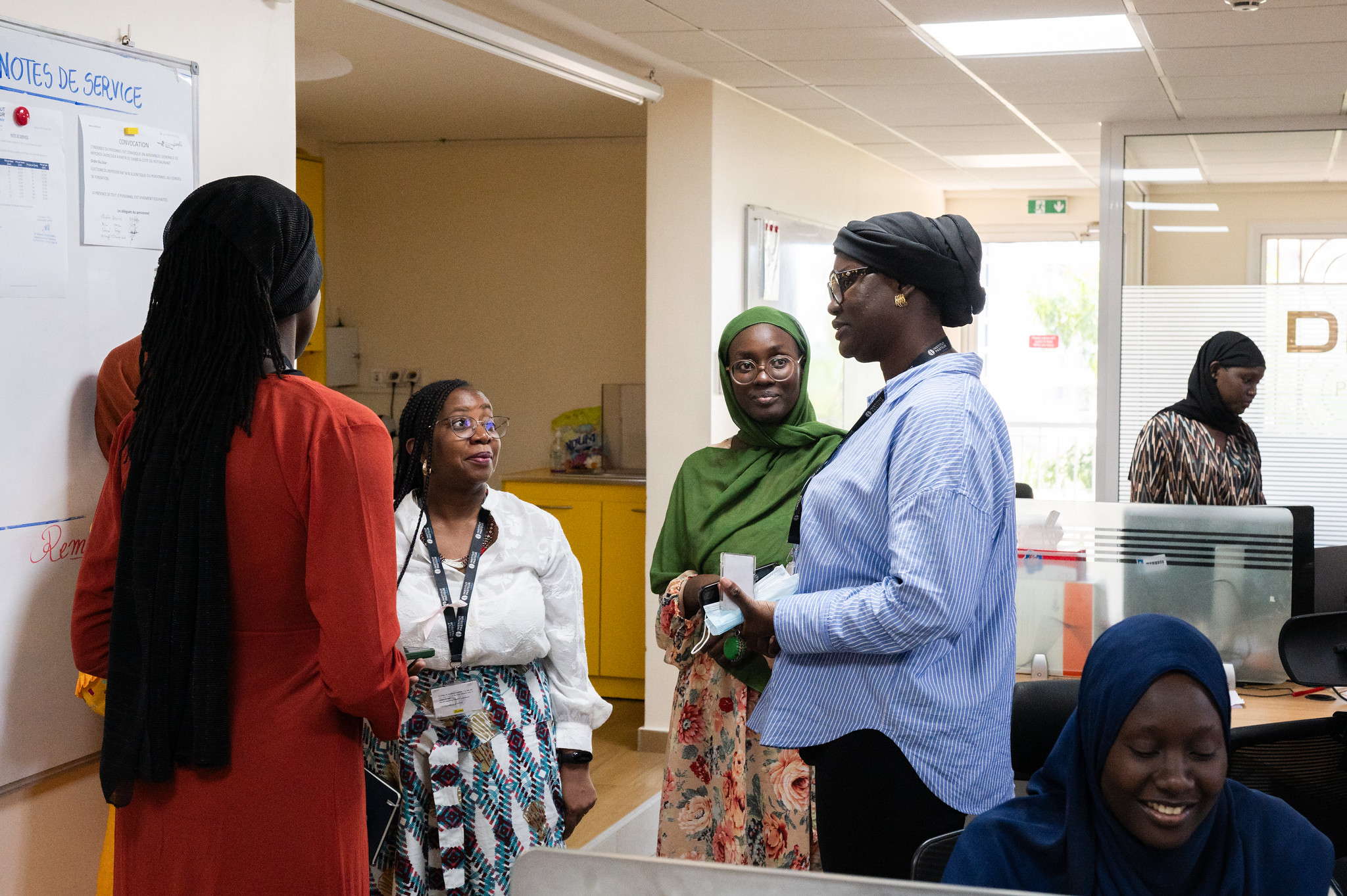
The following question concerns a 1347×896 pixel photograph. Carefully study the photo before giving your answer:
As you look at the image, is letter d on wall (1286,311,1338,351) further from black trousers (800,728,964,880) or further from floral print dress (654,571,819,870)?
black trousers (800,728,964,880)

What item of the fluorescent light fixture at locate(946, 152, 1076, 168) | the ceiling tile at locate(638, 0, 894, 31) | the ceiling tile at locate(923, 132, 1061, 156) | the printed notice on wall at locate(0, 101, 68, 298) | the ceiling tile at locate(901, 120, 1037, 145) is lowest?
the printed notice on wall at locate(0, 101, 68, 298)

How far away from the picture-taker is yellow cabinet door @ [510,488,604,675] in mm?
5844

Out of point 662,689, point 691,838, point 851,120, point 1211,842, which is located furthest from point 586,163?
point 1211,842

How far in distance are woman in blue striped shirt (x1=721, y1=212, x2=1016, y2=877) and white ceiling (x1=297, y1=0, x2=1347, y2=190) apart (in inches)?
91.4

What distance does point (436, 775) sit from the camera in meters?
2.22

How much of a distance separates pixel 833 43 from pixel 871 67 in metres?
0.47

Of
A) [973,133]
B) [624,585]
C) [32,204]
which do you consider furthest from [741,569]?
[973,133]

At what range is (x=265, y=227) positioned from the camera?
5.14ft

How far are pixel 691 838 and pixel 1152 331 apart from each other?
13.2 feet

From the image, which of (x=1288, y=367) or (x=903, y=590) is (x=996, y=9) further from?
(x=903, y=590)

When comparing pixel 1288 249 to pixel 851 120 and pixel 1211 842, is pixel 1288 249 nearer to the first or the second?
pixel 851 120

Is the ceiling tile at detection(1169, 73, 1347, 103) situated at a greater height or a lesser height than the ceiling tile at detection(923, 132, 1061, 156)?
lesser

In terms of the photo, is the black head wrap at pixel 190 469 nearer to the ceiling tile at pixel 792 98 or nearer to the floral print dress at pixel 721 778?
the floral print dress at pixel 721 778

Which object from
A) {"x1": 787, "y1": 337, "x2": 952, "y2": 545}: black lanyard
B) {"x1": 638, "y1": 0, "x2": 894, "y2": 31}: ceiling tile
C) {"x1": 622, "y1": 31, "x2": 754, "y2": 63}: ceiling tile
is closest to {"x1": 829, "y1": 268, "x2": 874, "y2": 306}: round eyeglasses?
{"x1": 787, "y1": 337, "x2": 952, "y2": 545}: black lanyard
